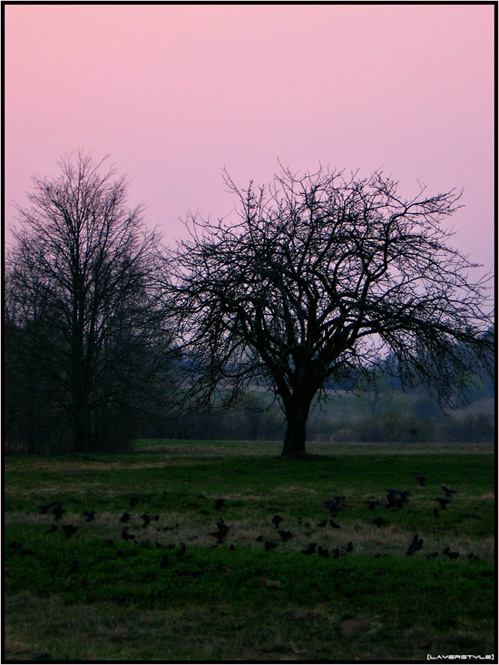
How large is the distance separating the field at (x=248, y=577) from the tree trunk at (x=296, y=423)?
7755mm

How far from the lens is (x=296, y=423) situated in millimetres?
19234

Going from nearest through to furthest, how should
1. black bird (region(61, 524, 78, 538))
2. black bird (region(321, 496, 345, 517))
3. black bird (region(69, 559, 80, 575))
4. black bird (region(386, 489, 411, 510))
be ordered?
black bird (region(69, 559, 80, 575))
black bird (region(61, 524, 78, 538))
black bird (region(321, 496, 345, 517))
black bird (region(386, 489, 411, 510))

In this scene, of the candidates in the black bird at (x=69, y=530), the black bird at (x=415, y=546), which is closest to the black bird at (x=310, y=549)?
the black bird at (x=415, y=546)

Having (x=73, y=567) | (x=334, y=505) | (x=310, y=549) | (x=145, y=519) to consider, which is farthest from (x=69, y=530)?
(x=334, y=505)

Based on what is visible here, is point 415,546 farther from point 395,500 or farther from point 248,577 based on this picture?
point 395,500

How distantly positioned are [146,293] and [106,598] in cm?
2169

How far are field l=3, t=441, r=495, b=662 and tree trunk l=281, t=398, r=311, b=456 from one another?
775 cm

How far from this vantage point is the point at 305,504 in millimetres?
10227

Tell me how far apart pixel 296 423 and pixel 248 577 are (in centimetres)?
1273

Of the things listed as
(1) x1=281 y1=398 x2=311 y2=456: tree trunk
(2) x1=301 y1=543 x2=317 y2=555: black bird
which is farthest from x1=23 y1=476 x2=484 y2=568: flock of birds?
(1) x1=281 y1=398 x2=311 y2=456: tree trunk

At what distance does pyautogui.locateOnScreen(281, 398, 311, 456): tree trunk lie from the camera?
62.6ft

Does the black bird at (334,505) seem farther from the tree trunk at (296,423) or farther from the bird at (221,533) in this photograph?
the tree trunk at (296,423)

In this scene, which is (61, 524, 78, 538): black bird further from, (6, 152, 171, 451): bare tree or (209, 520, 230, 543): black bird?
(6, 152, 171, 451): bare tree

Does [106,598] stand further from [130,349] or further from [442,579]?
[130,349]
